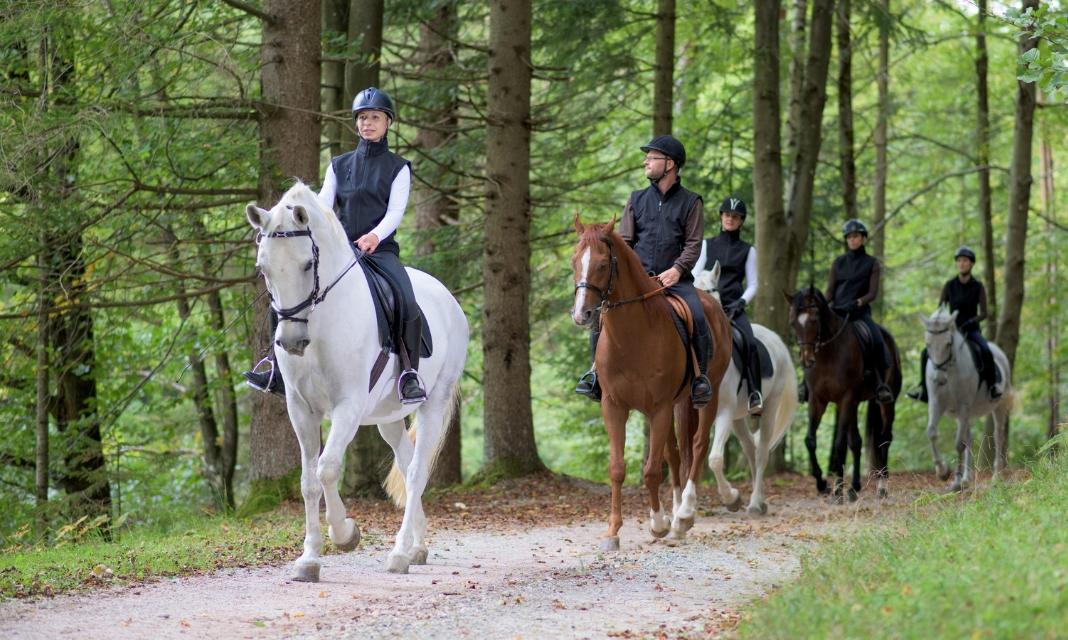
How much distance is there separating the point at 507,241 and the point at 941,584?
10528 millimetres

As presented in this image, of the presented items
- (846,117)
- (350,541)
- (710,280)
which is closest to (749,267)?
(710,280)

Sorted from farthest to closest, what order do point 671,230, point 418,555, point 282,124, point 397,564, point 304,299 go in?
point 282,124
point 671,230
point 418,555
point 397,564
point 304,299

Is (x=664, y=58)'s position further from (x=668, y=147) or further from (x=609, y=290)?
(x=609, y=290)

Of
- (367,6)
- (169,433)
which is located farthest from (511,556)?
(169,433)

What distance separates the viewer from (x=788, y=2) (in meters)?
27.2

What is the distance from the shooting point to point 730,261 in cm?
1341

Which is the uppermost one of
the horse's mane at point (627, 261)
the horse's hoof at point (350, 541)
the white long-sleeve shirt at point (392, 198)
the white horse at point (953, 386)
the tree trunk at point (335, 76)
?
the tree trunk at point (335, 76)

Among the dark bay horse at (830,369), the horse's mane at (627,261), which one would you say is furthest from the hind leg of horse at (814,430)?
the horse's mane at (627,261)

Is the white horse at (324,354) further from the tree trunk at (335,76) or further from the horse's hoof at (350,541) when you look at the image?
the tree trunk at (335,76)

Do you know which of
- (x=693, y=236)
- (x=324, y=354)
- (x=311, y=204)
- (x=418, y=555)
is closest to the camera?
(x=311, y=204)

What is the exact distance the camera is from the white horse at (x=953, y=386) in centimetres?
1631

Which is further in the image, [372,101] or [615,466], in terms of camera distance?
[615,466]

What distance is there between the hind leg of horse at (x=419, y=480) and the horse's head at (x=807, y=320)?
6710 millimetres

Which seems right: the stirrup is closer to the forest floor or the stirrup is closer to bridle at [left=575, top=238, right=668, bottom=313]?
the forest floor
